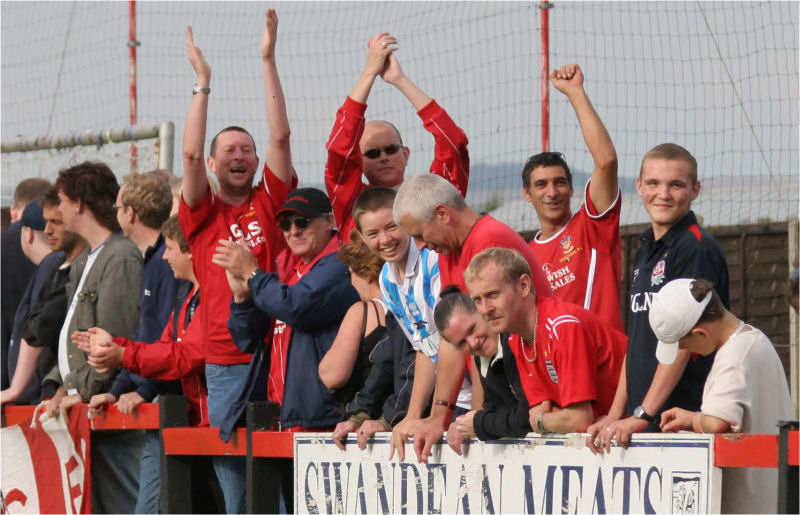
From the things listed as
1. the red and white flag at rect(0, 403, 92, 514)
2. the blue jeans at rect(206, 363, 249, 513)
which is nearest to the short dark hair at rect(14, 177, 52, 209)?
the red and white flag at rect(0, 403, 92, 514)

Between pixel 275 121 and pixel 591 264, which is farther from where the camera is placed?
pixel 275 121

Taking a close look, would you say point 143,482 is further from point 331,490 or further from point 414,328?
point 414,328

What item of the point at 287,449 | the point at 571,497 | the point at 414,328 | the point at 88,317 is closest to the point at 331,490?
the point at 287,449

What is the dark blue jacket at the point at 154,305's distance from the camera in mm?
7113

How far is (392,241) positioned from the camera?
535cm

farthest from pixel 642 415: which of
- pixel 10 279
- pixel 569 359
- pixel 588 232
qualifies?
pixel 10 279

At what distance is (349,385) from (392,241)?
75cm

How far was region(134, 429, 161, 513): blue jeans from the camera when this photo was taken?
6.77 m

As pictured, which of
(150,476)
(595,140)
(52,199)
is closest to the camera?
(595,140)

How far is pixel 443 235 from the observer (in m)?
5.11

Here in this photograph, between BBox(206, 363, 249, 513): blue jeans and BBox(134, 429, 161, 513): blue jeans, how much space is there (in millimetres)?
616

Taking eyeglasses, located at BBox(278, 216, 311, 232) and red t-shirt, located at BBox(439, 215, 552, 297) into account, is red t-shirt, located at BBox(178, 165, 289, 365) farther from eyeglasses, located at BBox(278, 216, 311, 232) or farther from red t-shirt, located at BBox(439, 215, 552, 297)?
red t-shirt, located at BBox(439, 215, 552, 297)

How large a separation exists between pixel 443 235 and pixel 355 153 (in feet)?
4.31

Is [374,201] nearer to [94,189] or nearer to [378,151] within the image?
[378,151]
